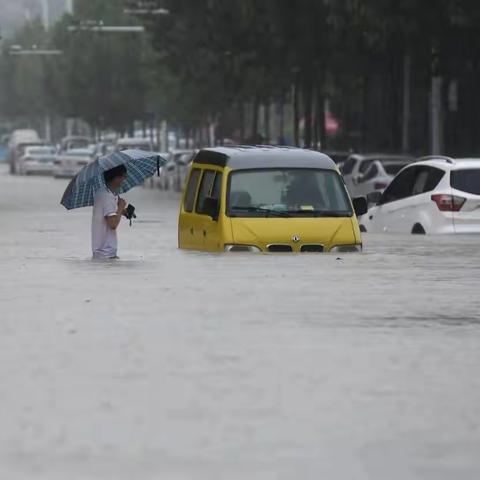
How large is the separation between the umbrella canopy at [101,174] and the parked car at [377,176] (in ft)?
65.6

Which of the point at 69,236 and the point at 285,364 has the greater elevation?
the point at 285,364

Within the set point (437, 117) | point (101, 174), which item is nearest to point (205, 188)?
point (101, 174)

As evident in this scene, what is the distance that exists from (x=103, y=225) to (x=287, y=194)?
2400 millimetres

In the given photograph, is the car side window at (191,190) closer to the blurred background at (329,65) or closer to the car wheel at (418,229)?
the car wheel at (418,229)

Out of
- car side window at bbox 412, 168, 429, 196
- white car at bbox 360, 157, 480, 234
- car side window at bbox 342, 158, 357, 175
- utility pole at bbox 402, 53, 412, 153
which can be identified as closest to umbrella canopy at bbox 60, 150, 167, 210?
white car at bbox 360, 157, 480, 234

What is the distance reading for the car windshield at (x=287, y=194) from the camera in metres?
23.0

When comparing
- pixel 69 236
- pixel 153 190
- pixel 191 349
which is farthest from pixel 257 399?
pixel 153 190

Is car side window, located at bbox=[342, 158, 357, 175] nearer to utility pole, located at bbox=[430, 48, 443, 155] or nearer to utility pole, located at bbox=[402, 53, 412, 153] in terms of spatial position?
utility pole, located at bbox=[430, 48, 443, 155]

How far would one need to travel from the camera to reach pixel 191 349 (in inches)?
536

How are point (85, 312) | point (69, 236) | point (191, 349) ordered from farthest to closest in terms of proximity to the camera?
point (69, 236) < point (85, 312) < point (191, 349)

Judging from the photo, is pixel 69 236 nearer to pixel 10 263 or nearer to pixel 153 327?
pixel 10 263

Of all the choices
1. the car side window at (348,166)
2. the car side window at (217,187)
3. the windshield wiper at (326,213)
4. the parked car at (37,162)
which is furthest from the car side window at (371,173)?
the parked car at (37,162)

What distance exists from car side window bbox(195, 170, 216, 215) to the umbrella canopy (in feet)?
1.88

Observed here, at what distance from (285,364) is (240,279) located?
20.7 feet
